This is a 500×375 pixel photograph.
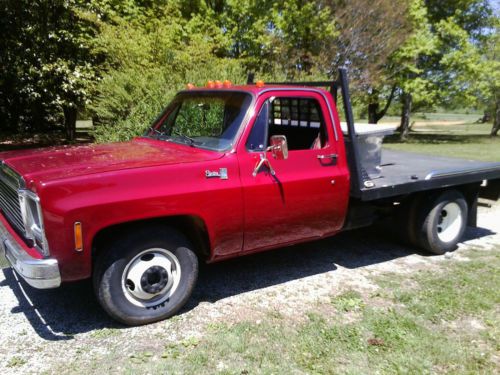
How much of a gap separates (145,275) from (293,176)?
1.63 metres

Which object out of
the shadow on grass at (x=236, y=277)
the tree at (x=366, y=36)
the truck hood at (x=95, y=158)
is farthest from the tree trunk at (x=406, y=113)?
the truck hood at (x=95, y=158)

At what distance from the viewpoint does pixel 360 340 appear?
3.70 m

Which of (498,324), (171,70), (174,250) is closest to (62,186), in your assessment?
(174,250)

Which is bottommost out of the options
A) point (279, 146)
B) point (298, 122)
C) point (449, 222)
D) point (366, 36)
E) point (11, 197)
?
point (449, 222)

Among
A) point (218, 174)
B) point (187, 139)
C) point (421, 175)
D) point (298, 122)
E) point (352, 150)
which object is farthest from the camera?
point (421, 175)

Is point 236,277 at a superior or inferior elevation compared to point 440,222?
inferior

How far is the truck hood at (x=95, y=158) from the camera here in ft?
11.6

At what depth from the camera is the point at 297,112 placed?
16.1ft

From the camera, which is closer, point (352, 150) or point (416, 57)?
point (352, 150)

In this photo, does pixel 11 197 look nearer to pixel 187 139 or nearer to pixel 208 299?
pixel 187 139

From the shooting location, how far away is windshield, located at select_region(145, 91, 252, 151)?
13.9 feet

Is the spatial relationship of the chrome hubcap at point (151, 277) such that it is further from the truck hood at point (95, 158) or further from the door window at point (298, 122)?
the door window at point (298, 122)

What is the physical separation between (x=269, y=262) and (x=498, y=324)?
239 cm

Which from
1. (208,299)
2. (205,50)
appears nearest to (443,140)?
(205,50)
